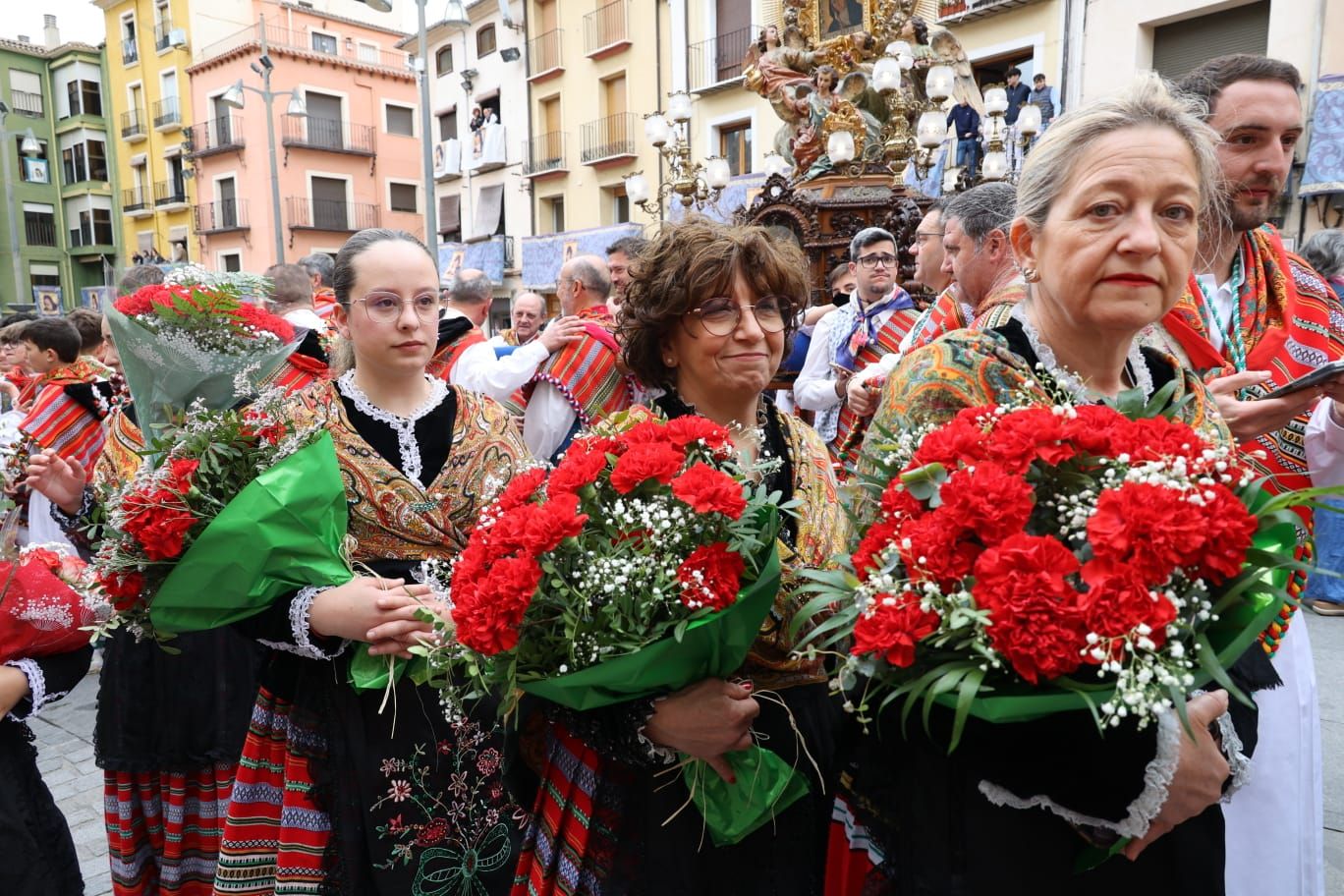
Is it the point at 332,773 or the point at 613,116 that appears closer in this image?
the point at 332,773

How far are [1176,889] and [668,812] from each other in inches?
34.0

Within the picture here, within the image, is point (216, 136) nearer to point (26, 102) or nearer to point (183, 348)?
point (26, 102)

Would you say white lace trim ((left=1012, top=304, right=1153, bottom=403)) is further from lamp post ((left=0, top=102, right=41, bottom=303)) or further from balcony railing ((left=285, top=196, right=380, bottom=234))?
balcony railing ((left=285, top=196, right=380, bottom=234))

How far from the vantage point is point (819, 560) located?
1858mm

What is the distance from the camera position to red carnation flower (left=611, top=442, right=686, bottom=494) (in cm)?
143

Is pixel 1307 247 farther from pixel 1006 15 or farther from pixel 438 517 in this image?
pixel 1006 15

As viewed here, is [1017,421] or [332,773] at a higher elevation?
[1017,421]

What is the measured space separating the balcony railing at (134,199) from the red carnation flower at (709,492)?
41.4m

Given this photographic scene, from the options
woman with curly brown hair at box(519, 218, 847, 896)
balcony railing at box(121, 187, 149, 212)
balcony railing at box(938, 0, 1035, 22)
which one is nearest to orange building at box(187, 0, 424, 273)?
balcony railing at box(121, 187, 149, 212)

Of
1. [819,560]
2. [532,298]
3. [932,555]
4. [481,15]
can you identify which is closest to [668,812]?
[819,560]

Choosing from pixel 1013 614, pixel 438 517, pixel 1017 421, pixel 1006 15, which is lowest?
pixel 438 517

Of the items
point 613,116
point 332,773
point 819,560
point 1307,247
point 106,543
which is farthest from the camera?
point 613,116

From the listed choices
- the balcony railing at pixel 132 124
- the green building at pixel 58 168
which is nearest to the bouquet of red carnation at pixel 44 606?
the balcony railing at pixel 132 124

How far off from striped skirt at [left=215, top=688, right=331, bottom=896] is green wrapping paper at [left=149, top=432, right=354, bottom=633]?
1.30ft
